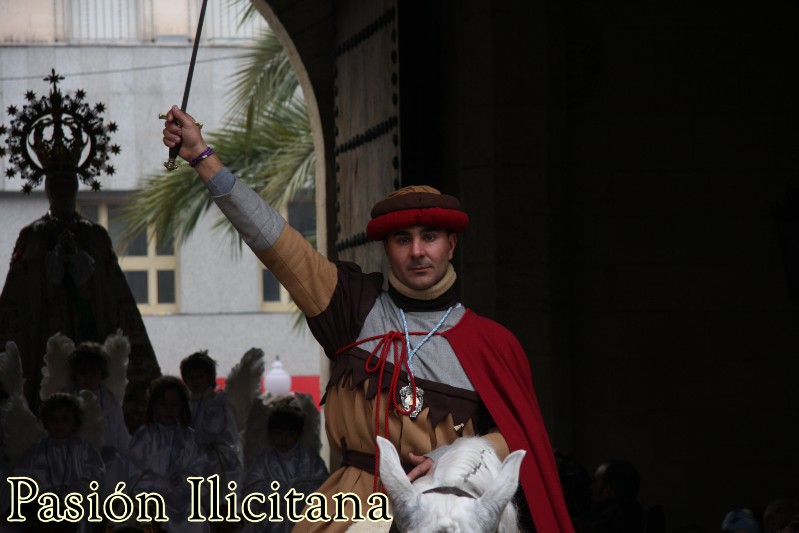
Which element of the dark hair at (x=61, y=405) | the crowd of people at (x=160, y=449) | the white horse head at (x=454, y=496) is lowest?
the crowd of people at (x=160, y=449)

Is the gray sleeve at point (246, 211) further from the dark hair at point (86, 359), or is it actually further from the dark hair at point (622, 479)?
the dark hair at point (86, 359)

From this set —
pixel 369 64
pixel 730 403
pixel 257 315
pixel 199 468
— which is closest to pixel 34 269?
pixel 199 468

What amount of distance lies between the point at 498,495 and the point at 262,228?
3.64 feet

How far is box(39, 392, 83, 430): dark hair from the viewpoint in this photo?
9.48 metres

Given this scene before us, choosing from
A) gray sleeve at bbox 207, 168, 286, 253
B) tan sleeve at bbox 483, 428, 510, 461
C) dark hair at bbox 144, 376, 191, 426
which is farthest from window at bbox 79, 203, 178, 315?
tan sleeve at bbox 483, 428, 510, 461

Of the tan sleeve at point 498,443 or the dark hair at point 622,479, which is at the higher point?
the tan sleeve at point 498,443

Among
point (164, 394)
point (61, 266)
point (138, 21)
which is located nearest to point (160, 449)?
point (164, 394)

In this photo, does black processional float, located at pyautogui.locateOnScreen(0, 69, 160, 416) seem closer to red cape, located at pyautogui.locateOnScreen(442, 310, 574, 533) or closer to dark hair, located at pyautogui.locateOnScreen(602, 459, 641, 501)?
dark hair, located at pyautogui.locateOnScreen(602, 459, 641, 501)

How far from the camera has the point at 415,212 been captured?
12.6ft

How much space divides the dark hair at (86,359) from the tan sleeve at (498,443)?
22.8 feet

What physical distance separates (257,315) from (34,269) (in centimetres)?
1701

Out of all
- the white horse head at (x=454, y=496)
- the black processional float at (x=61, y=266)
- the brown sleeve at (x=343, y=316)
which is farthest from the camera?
the black processional float at (x=61, y=266)

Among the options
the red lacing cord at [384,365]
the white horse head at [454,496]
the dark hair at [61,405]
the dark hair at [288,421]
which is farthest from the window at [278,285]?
the white horse head at [454,496]

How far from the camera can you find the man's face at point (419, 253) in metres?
3.88
